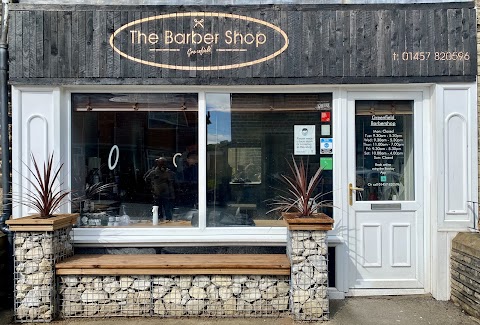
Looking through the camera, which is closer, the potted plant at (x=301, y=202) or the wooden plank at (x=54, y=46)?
the potted plant at (x=301, y=202)

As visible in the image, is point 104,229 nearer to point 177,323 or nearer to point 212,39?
point 177,323

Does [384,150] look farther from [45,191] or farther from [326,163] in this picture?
[45,191]

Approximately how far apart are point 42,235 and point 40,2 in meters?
2.84

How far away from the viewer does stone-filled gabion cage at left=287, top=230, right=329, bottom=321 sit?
14.3 ft

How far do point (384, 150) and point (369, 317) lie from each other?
6.58 feet

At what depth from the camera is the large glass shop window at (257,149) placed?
17.1 ft

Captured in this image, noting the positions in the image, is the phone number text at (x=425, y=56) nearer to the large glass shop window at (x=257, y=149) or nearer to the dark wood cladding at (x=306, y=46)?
the dark wood cladding at (x=306, y=46)

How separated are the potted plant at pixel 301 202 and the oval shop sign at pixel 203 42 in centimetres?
142

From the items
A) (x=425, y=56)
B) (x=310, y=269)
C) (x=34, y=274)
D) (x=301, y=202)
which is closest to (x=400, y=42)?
(x=425, y=56)

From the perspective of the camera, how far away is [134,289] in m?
4.51

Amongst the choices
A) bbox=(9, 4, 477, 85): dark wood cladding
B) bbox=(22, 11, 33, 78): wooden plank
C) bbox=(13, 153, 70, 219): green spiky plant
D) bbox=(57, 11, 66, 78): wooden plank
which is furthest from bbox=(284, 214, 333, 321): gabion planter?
bbox=(22, 11, 33, 78): wooden plank

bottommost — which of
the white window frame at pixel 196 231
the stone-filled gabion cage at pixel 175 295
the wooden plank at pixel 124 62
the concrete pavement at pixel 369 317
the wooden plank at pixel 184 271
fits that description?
the concrete pavement at pixel 369 317

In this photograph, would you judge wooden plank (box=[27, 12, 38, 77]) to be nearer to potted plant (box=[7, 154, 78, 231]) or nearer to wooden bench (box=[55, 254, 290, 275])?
potted plant (box=[7, 154, 78, 231])

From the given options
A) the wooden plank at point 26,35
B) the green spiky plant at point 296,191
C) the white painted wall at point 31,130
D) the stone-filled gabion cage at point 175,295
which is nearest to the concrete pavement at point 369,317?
the stone-filled gabion cage at point 175,295
